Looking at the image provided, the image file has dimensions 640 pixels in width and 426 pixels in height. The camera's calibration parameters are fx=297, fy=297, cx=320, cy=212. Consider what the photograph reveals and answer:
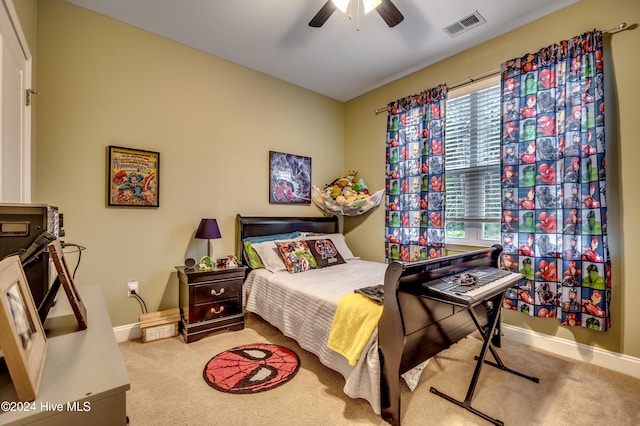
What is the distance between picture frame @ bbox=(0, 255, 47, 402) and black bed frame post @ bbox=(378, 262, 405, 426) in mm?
1380

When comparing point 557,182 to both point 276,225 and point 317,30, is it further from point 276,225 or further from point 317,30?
point 276,225

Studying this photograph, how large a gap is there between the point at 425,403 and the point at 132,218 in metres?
2.73

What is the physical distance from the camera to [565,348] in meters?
2.40

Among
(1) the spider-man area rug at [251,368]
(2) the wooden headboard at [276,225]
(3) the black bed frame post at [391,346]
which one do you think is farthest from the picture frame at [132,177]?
(3) the black bed frame post at [391,346]

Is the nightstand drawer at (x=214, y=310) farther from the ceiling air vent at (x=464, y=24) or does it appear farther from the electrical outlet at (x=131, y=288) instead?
the ceiling air vent at (x=464, y=24)

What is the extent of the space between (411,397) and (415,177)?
2211 mm

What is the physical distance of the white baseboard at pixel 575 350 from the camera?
2141 millimetres

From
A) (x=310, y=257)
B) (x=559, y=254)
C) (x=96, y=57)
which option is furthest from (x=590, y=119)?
(x=96, y=57)

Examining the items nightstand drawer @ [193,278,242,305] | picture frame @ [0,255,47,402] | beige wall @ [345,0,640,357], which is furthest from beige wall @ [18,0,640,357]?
picture frame @ [0,255,47,402]

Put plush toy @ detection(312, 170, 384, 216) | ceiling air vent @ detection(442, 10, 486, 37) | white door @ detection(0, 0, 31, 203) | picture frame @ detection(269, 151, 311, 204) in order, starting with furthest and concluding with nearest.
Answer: plush toy @ detection(312, 170, 384, 216) < picture frame @ detection(269, 151, 311, 204) < ceiling air vent @ detection(442, 10, 486, 37) < white door @ detection(0, 0, 31, 203)

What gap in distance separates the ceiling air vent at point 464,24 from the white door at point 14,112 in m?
3.08

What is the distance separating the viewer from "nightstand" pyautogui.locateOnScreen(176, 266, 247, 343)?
262 cm

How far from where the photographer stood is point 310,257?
3.14 meters

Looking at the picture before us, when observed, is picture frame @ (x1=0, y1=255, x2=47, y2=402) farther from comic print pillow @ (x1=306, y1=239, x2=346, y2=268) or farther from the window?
the window
